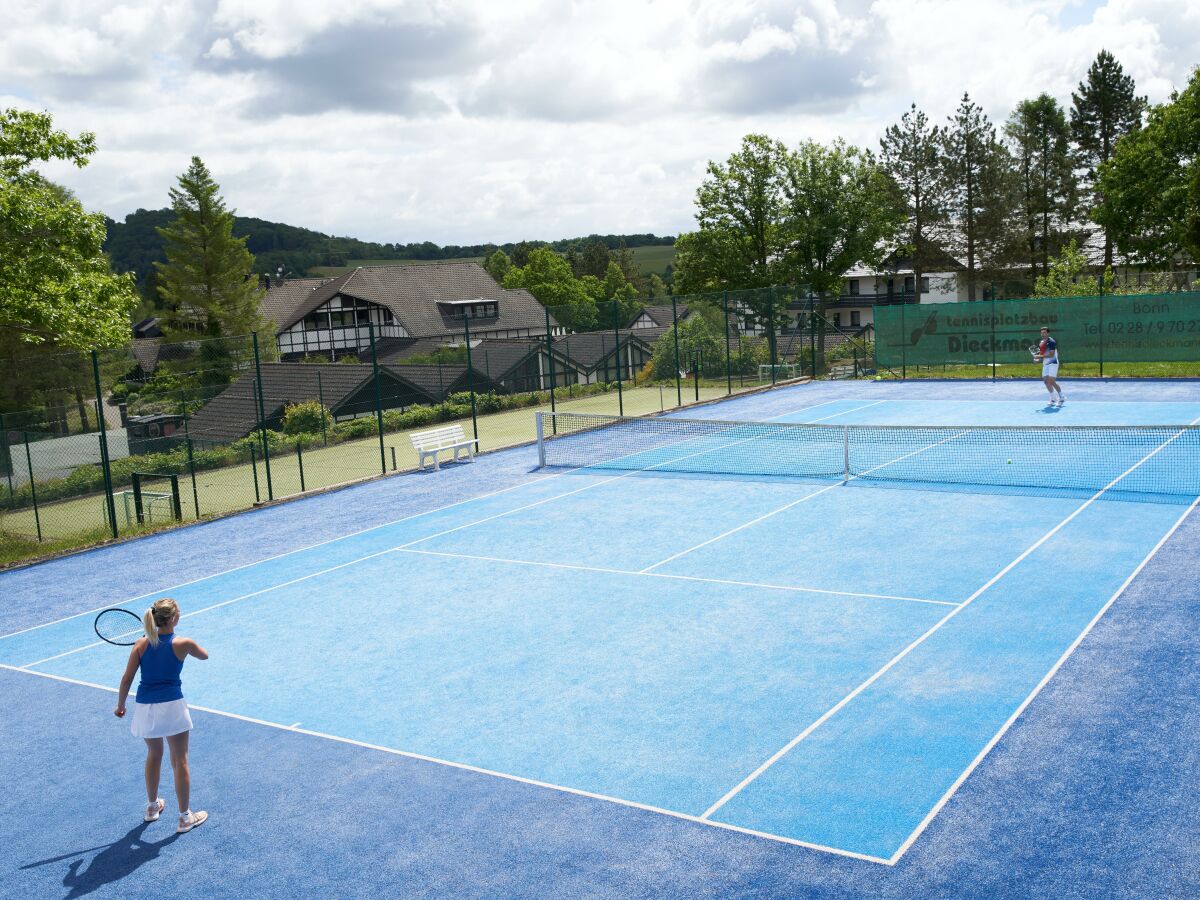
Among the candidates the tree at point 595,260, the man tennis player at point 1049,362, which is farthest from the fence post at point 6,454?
the tree at point 595,260

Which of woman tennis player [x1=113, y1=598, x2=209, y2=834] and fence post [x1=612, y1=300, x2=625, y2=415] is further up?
fence post [x1=612, y1=300, x2=625, y2=415]

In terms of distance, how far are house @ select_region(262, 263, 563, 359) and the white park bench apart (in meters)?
35.2

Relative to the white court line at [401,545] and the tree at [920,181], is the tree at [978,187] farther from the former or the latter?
the white court line at [401,545]

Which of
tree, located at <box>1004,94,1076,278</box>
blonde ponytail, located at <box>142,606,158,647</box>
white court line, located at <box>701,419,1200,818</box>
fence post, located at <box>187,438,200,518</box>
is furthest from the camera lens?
tree, located at <box>1004,94,1076,278</box>

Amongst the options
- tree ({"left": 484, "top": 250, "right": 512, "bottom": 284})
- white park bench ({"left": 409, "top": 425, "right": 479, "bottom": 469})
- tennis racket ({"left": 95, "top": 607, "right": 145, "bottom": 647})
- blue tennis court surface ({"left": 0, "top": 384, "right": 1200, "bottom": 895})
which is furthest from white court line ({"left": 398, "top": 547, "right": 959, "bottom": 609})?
tree ({"left": 484, "top": 250, "right": 512, "bottom": 284})

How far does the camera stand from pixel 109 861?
6477 mm

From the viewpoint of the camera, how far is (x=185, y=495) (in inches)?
731

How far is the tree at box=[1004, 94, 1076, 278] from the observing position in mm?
56250

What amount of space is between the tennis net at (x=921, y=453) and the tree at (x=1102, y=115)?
42400 mm

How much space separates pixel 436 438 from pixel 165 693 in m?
14.8

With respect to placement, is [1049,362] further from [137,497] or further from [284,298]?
Answer: [284,298]

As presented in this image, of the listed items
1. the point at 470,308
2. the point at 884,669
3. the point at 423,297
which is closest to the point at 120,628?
the point at 884,669

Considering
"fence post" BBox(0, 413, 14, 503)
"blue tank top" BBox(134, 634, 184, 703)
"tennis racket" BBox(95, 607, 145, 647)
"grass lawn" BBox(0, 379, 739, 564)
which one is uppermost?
"fence post" BBox(0, 413, 14, 503)

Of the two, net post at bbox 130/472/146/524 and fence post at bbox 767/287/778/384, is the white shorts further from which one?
fence post at bbox 767/287/778/384
